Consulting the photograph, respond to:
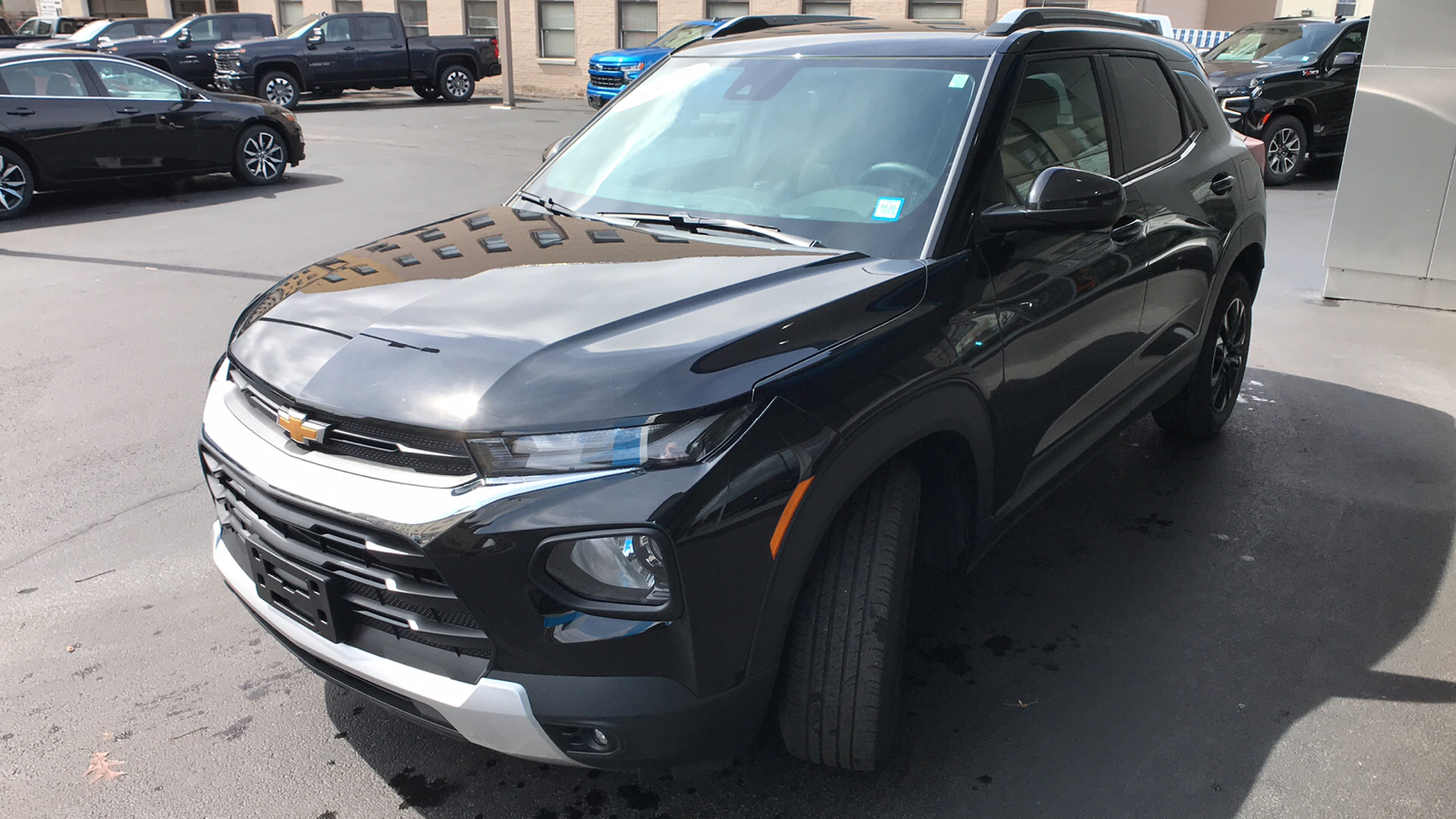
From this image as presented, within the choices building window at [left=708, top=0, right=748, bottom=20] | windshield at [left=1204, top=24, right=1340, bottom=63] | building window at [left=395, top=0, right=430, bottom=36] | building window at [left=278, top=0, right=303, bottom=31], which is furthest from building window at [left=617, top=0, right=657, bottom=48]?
windshield at [left=1204, top=24, right=1340, bottom=63]

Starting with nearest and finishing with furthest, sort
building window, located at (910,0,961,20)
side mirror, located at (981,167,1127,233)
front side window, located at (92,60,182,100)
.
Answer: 1. side mirror, located at (981,167,1127,233)
2. front side window, located at (92,60,182,100)
3. building window, located at (910,0,961,20)

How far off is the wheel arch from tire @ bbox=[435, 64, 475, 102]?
22.7 metres

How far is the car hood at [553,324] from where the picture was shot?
2.15m

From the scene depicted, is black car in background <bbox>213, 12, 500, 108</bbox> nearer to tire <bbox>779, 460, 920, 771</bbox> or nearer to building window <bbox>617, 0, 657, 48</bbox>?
building window <bbox>617, 0, 657, 48</bbox>

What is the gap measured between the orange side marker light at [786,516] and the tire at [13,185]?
35.3 feet

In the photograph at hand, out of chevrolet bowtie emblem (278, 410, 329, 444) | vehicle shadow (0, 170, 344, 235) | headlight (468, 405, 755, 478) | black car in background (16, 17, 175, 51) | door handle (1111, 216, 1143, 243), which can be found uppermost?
black car in background (16, 17, 175, 51)

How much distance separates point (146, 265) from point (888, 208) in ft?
24.1

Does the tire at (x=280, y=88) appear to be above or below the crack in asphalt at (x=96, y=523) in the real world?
above

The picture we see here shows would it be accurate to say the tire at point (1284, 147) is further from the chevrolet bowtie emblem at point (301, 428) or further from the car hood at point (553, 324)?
the chevrolet bowtie emblem at point (301, 428)

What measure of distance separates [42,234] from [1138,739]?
10065mm

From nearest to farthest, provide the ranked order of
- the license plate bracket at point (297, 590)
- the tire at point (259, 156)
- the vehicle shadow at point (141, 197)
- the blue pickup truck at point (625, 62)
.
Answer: the license plate bracket at point (297, 590) < the vehicle shadow at point (141, 197) < the tire at point (259, 156) < the blue pickup truck at point (625, 62)

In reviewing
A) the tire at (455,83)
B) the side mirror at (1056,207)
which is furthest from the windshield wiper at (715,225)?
the tire at (455,83)

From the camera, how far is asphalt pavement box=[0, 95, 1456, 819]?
2.70 m

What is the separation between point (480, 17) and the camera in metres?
28.7
